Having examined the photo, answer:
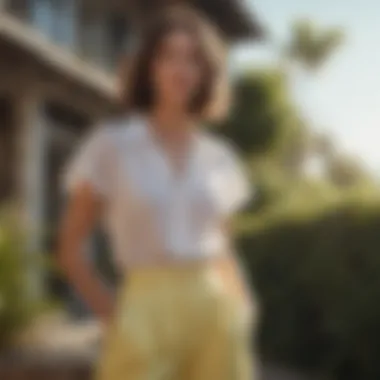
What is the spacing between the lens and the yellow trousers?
1.60m

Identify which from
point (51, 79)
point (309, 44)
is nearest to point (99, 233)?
point (51, 79)

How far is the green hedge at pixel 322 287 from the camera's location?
3750 millimetres

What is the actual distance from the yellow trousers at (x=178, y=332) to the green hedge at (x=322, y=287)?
2142 millimetres

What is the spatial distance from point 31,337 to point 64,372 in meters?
0.62

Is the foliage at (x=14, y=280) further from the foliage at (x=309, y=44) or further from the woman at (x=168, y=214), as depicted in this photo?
the foliage at (x=309, y=44)

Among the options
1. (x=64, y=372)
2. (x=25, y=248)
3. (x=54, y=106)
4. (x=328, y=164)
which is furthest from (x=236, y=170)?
(x=328, y=164)

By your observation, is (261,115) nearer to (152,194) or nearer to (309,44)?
(309,44)

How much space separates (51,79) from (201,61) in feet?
14.4

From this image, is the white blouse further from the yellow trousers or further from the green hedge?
the green hedge

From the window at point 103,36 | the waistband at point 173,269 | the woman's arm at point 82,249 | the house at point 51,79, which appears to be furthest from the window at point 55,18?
the waistband at point 173,269

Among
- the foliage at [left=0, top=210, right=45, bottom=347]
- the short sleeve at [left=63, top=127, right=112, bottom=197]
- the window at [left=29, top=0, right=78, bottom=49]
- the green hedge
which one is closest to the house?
the window at [left=29, top=0, right=78, bottom=49]

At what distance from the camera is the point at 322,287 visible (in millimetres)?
3982

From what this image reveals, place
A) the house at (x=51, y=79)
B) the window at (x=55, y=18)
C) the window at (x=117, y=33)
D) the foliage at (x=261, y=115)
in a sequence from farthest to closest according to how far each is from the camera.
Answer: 1. the foliage at (x=261, y=115)
2. the window at (x=117, y=33)
3. the window at (x=55, y=18)
4. the house at (x=51, y=79)

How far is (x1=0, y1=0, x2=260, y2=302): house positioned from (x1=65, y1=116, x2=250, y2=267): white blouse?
2.88 meters
